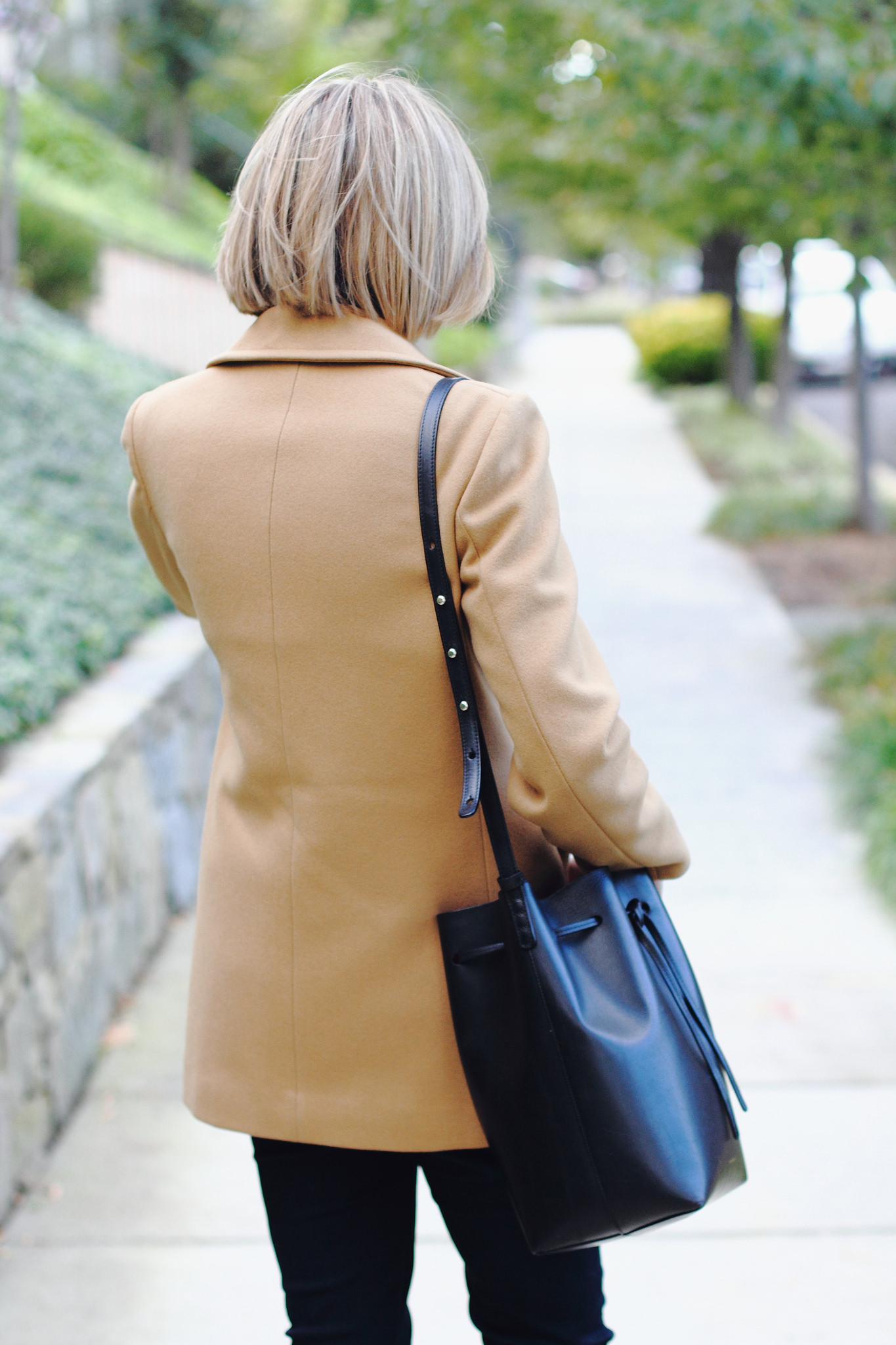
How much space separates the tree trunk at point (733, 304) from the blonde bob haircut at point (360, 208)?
1465 cm

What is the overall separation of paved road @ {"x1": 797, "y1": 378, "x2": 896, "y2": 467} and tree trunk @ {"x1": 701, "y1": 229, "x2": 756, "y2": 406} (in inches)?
55.3

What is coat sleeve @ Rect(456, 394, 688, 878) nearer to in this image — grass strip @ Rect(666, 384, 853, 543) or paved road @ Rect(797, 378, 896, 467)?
grass strip @ Rect(666, 384, 853, 543)

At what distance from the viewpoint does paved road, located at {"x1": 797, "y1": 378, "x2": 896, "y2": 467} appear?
50.4ft

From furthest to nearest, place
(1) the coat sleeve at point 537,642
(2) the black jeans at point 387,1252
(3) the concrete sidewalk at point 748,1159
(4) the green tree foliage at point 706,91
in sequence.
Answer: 1. (4) the green tree foliage at point 706,91
2. (3) the concrete sidewalk at point 748,1159
3. (2) the black jeans at point 387,1252
4. (1) the coat sleeve at point 537,642

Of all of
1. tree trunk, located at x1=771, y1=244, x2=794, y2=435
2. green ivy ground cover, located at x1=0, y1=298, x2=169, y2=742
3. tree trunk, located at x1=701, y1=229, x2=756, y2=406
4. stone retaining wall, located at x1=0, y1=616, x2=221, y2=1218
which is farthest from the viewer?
tree trunk, located at x1=701, y1=229, x2=756, y2=406

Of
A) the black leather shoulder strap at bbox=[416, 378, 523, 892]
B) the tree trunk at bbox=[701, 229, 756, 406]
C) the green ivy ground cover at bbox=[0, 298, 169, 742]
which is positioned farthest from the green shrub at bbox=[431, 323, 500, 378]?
the black leather shoulder strap at bbox=[416, 378, 523, 892]

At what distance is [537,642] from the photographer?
127cm

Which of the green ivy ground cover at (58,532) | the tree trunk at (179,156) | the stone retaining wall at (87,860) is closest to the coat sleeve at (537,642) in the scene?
the stone retaining wall at (87,860)

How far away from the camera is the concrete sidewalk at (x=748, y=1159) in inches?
94.0

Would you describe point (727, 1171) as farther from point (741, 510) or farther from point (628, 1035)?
point (741, 510)

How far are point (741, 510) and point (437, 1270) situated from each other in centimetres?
803

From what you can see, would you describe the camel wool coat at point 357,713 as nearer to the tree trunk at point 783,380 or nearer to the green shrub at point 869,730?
the green shrub at point 869,730

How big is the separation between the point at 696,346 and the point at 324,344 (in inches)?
724

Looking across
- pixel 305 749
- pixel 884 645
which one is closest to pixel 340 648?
pixel 305 749
